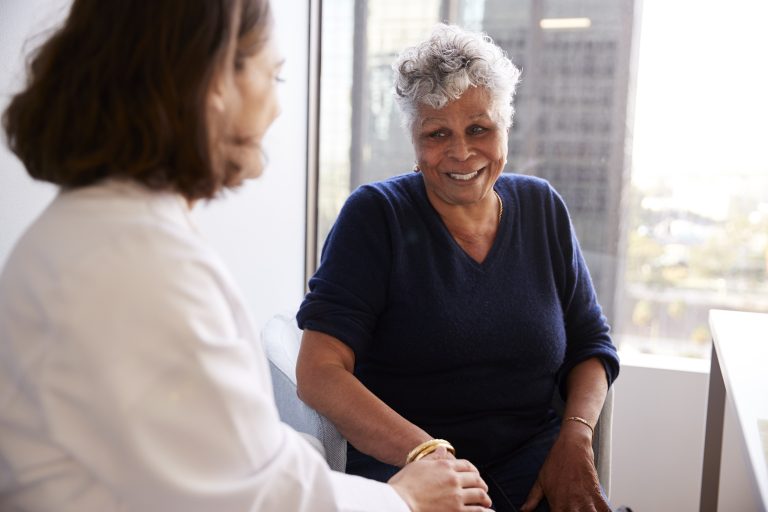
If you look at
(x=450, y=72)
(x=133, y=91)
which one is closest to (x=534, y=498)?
(x=450, y=72)

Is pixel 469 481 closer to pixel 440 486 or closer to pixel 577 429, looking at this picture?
pixel 440 486

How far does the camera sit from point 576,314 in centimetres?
160

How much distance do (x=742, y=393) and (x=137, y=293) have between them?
107 cm

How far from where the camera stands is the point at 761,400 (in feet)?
4.12

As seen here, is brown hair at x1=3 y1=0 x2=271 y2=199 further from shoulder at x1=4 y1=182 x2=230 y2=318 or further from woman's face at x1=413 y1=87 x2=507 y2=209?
woman's face at x1=413 y1=87 x2=507 y2=209

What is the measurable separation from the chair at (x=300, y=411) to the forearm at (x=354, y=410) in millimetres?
32

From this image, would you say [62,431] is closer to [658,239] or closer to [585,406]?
[585,406]

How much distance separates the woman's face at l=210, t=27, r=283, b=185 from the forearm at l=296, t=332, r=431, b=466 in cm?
58

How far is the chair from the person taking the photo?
1.39 metres

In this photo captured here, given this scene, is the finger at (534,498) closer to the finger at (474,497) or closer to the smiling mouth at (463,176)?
the finger at (474,497)

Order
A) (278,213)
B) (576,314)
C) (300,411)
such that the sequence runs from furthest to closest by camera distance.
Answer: (278,213), (576,314), (300,411)

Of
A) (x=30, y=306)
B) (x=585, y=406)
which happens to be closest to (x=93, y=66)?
(x=30, y=306)

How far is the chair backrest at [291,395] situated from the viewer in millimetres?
1391

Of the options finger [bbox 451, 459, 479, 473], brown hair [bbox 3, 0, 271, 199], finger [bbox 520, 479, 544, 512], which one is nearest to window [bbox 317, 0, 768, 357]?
finger [bbox 520, 479, 544, 512]
